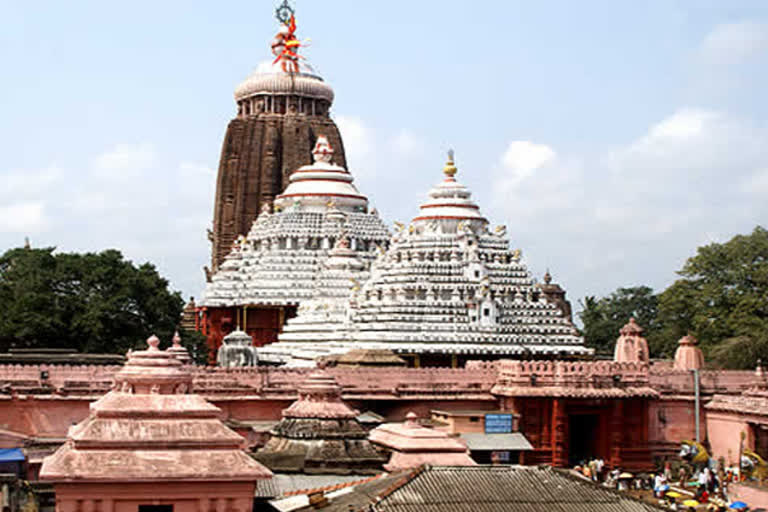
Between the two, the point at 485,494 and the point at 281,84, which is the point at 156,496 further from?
the point at 281,84

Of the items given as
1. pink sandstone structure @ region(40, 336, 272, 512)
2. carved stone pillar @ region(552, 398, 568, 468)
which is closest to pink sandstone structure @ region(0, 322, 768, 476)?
carved stone pillar @ region(552, 398, 568, 468)

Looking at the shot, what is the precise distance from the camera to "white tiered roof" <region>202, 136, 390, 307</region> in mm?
67062

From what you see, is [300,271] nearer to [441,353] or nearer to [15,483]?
[441,353]

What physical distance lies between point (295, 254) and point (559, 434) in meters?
28.8

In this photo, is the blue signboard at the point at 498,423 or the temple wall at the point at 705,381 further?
the temple wall at the point at 705,381

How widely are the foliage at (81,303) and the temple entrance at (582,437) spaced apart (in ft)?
62.4

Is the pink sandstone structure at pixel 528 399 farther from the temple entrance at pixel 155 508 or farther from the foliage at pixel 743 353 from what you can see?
the temple entrance at pixel 155 508

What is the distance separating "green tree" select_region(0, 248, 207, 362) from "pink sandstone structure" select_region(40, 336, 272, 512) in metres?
33.9

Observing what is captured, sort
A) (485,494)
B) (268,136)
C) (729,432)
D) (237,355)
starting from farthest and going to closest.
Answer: (268,136), (237,355), (729,432), (485,494)

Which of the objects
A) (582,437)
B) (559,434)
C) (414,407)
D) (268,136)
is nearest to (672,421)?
(582,437)

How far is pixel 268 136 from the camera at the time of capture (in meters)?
81.1

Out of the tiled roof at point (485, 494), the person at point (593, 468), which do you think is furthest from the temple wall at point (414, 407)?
the tiled roof at point (485, 494)

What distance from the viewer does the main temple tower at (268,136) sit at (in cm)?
8081

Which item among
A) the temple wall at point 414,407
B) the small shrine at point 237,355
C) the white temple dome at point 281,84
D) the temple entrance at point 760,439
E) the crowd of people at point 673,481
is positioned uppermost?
the white temple dome at point 281,84
